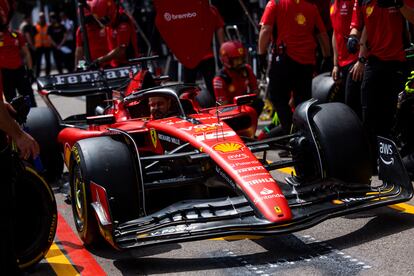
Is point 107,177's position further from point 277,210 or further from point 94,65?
point 94,65

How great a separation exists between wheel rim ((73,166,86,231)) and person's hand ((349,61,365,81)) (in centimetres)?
269

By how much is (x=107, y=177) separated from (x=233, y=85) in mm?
4031

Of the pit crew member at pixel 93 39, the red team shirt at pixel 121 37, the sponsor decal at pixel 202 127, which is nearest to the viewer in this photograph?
the sponsor decal at pixel 202 127

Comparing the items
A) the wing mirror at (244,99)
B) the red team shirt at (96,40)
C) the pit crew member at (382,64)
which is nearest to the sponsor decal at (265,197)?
the wing mirror at (244,99)

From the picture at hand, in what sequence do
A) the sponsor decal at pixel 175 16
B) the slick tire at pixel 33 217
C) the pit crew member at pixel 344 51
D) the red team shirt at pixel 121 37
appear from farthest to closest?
the red team shirt at pixel 121 37
the sponsor decal at pixel 175 16
the pit crew member at pixel 344 51
the slick tire at pixel 33 217

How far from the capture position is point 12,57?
9258 mm

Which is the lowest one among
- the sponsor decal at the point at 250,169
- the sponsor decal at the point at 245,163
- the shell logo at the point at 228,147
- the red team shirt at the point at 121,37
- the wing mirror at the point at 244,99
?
the sponsor decal at the point at 250,169

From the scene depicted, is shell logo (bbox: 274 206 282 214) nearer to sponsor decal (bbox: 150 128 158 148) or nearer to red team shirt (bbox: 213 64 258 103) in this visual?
sponsor decal (bbox: 150 128 158 148)

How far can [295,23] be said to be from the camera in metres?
8.14

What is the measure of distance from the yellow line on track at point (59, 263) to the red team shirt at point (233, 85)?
3752 millimetres

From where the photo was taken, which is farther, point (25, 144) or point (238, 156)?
point (238, 156)

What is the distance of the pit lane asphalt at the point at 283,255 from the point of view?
491 cm

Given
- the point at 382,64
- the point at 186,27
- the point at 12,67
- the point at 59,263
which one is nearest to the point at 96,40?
the point at 12,67

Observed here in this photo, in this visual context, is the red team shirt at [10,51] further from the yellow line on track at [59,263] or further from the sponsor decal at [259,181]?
the sponsor decal at [259,181]
